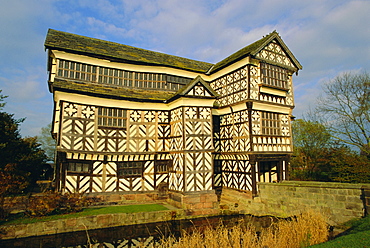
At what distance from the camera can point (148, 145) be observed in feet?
50.9

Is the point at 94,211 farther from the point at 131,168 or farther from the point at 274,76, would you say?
the point at 274,76

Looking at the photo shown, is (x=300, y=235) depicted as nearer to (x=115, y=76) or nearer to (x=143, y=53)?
(x=115, y=76)

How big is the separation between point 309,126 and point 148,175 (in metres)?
19.0

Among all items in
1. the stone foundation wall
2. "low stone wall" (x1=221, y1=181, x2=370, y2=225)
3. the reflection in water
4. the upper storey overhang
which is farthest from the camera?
the upper storey overhang

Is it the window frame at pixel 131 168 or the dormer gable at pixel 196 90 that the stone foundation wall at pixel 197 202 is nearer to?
the window frame at pixel 131 168

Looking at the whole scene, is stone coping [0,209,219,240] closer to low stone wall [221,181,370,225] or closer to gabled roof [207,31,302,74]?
low stone wall [221,181,370,225]

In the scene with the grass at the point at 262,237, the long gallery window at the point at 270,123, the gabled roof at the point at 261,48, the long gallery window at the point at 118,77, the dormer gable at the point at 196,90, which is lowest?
the grass at the point at 262,237

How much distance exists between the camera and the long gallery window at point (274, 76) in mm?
15688

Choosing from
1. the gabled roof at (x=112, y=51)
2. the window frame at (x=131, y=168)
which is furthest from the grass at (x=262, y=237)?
the gabled roof at (x=112, y=51)

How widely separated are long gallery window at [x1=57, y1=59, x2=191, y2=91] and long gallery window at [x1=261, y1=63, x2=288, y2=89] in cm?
607

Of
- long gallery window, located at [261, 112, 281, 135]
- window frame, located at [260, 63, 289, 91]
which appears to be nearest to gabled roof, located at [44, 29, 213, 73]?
window frame, located at [260, 63, 289, 91]

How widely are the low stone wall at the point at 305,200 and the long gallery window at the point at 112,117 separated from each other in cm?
871

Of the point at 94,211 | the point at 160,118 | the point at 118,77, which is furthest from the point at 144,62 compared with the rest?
the point at 94,211

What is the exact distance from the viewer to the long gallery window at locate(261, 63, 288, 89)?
15688 mm
